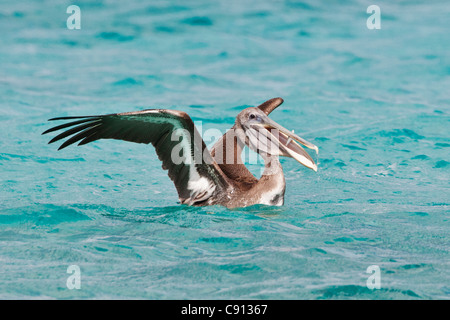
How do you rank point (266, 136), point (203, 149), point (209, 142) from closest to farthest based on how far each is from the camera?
point (203, 149) < point (266, 136) < point (209, 142)

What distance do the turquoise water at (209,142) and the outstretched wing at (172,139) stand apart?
27cm

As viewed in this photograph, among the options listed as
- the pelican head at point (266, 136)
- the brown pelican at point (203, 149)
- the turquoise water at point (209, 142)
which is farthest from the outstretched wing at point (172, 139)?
the pelican head at point (266, 136)

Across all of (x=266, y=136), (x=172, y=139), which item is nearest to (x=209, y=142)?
(x=266, y=136)

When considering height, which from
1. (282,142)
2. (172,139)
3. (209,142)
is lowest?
(209,142)

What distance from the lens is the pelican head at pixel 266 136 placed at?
681 cm

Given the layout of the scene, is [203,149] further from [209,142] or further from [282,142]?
[209,142]

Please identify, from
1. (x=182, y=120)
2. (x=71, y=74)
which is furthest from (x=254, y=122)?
(x=71, y=74)

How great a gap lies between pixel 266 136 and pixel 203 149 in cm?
81

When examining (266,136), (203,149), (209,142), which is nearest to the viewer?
(203,149)

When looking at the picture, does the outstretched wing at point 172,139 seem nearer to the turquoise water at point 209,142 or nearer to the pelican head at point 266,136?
the turquoise water at point 209,142

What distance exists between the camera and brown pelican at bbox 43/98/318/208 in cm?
640

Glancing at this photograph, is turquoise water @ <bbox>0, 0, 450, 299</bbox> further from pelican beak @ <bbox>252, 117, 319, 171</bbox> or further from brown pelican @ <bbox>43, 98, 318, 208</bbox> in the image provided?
pelican beak @ <bbox>252, 117, 319, 171</bbox>

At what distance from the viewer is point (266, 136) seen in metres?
6.95

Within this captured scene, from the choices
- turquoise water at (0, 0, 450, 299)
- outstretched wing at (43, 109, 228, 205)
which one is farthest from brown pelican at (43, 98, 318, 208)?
turquoise water at (0, 0, 450, 299)
